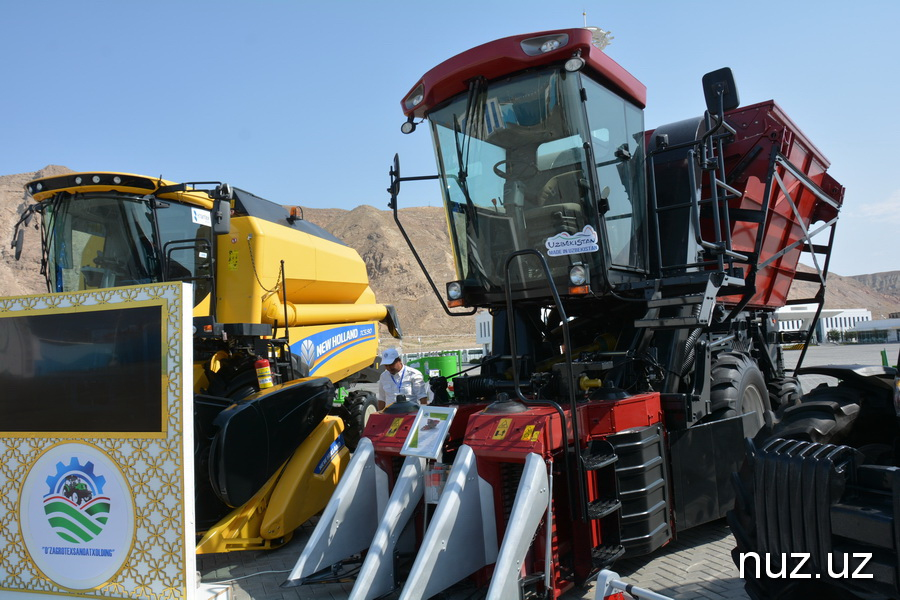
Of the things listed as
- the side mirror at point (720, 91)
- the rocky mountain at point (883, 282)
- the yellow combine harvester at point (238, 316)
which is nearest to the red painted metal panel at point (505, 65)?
the side mirror at point (720, 91)

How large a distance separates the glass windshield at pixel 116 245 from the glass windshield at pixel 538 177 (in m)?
2.98

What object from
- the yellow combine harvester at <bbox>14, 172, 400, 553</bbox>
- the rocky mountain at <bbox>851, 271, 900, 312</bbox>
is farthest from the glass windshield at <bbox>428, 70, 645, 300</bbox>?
the rocky mountain at <bbox>851, 271, 900, 312</bbox>

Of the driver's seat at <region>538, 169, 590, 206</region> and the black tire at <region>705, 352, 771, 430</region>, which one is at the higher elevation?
the driver's seat at <region>538, 169, 590, 206</region>

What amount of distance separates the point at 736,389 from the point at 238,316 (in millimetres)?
4536

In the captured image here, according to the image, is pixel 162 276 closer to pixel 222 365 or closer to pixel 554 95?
pixel 222 365

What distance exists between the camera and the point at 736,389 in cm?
512

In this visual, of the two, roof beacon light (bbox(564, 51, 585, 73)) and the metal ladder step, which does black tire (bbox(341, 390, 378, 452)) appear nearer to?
the metal ladder step

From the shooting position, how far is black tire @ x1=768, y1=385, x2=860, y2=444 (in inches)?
131

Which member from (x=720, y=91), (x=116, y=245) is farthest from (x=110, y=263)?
(x=720, y=91)

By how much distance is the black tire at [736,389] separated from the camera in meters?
5.00

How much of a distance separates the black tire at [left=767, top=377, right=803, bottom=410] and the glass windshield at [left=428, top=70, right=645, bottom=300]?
2616mm

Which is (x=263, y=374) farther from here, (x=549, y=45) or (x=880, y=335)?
(x=880, y=335)

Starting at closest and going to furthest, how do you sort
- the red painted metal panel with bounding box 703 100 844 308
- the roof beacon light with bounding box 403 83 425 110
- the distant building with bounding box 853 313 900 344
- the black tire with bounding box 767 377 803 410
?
the roof beacon light with bounding box 403 83 425 110 → the red painted metal panel with bounding box 703 100 844 308 → the black tire with bounding box 767 377 803 410 → the distant building with bounding box 853 313 900 344

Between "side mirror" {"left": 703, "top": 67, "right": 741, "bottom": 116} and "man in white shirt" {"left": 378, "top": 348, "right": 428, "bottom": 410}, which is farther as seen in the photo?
"man in white shirt" {"left": 378, "top": 348, "right": 428, "bottom": 410}
